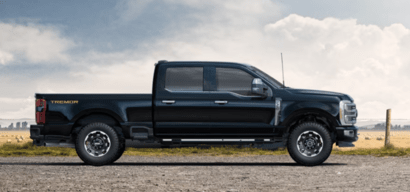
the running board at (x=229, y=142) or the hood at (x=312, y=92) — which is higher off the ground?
the hood at (x=312, y=92)

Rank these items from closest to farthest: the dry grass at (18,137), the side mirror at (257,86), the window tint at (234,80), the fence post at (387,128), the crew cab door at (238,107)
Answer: the side mirror at (257,86) → the crew cab door at (238,107) → the window tint at (234,80) → the fence post at (387,128) → the dry grass at (18,137)

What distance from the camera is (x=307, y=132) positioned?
31.9ft

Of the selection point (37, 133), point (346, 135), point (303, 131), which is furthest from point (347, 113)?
point (37, 133)

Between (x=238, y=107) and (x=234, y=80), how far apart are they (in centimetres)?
60

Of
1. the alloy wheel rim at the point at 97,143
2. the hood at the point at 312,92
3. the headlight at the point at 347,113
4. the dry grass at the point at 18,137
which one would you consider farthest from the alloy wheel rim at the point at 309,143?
the dry grass at the point at 18,137

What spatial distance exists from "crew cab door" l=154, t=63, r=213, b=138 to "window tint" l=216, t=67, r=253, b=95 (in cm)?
28

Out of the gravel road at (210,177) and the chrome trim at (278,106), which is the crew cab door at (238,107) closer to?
the chrome trim at (278,106)

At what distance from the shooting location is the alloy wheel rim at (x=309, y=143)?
9734mm

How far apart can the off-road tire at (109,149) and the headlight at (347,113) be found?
189 inches

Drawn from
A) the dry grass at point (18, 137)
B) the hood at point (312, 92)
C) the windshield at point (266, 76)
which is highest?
the windshield at point (266, 76)

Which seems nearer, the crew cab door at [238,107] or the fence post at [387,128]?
the crew cab door at [238,107]

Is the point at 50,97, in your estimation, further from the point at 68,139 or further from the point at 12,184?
the point at 12,184

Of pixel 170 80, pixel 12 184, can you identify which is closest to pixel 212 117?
pixel 170 80

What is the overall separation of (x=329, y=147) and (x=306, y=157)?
526 millimetres
